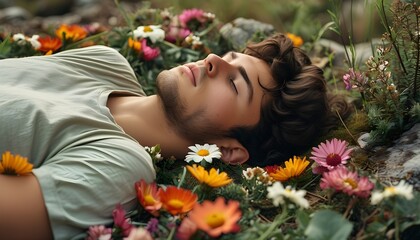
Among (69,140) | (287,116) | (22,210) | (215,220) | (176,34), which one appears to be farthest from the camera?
(176,34)

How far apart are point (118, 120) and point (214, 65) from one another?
41cm

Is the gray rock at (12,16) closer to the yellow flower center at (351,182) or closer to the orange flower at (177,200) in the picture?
the orange flower at (177,200)

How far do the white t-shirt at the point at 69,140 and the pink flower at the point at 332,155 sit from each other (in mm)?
576

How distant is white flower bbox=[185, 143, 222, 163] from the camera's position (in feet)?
7.42

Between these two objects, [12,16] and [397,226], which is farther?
[12,16]

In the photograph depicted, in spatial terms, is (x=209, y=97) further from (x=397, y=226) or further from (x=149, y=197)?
(x=397, y=226)

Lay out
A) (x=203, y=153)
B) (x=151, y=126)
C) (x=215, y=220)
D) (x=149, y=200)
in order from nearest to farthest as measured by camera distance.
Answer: (x=215, y=220), (x=149, y=200), (x=203, y=153), (x=151, y=126)

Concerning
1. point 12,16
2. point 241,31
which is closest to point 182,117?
point 241,31

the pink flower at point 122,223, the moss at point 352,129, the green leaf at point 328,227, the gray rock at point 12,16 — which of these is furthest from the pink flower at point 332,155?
the gray rock at point 12,16

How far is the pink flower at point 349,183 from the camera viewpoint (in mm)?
1760

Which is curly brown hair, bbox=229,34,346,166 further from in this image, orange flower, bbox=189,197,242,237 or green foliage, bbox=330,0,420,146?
orange flower, bbox=189,197,242,237

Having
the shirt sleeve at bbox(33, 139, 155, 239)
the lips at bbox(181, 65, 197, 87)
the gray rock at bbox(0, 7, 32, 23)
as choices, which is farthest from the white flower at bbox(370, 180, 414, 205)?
the gray rock at bbox(0, 7, 32, 23)

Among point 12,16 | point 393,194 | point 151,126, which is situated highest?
point 393,194

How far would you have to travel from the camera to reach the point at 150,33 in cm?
327
